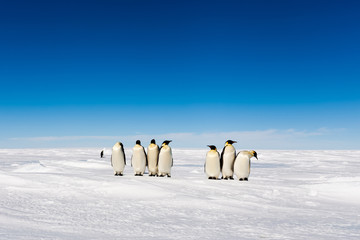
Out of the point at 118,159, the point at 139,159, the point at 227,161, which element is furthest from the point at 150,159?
the point at 227,161

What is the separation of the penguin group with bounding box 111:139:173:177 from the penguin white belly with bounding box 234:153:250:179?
1.63 metres

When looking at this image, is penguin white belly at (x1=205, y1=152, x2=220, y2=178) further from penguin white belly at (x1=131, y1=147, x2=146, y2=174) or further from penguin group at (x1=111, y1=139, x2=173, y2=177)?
penguin white belly at (x1=131, y1=147, x2=146, y2=174)

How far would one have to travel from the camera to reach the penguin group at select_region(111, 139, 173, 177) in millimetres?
8969

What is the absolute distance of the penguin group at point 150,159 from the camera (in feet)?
29.4

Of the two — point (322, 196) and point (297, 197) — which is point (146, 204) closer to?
point (297, 197)

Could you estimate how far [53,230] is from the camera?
3.44 metres

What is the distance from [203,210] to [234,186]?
2656 millimetres

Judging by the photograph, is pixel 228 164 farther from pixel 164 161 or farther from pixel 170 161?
pixel 164 161

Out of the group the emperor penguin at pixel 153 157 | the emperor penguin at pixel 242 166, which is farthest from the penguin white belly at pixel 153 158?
the emperor penguin at pixel 242 166

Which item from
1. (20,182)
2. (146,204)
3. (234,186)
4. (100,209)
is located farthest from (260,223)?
(20,182)

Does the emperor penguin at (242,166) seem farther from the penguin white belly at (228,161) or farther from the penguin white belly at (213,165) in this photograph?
the penguin white belly at (213,165)

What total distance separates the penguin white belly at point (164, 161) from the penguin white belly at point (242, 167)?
5.43 ft

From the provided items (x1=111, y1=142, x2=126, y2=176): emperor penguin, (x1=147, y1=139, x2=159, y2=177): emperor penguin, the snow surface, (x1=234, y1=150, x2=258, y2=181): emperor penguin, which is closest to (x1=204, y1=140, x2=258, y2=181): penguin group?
(x1=234, y1=150, x2=258, y2=181): emperor penguin

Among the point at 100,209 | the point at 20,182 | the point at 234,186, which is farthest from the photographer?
the point at 234,186
